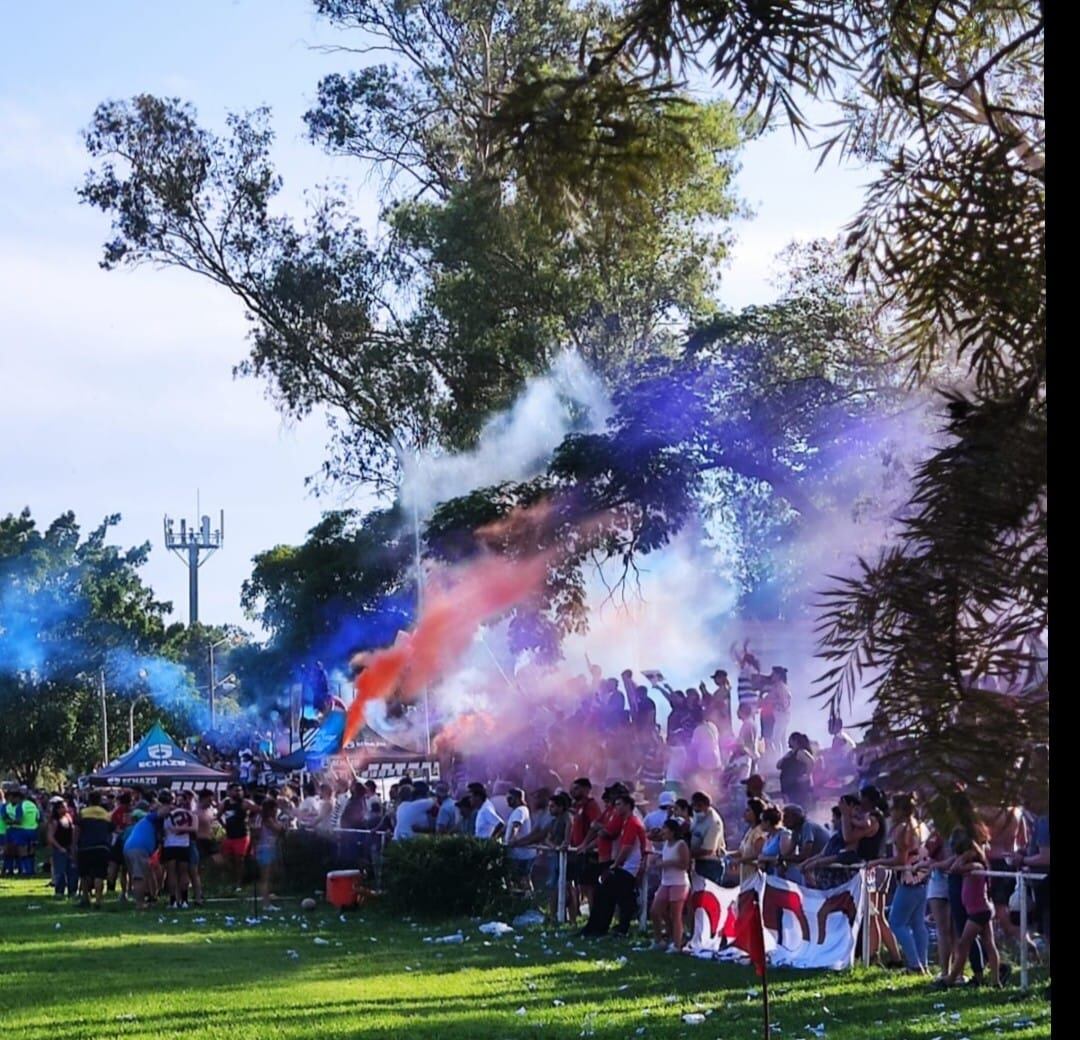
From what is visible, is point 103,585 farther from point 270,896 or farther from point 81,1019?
point 81,1019

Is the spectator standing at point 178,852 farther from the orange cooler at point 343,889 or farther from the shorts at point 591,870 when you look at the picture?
the shorts at point 591,870

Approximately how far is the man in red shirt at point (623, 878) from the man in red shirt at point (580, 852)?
707mm

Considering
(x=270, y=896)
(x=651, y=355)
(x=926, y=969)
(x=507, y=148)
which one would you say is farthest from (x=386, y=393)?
(x=507, y=148)

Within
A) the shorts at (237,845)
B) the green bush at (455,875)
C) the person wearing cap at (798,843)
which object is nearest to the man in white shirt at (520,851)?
the green bush at (455,875)

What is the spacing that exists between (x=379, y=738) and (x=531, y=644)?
967 cm

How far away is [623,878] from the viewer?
62.2ft

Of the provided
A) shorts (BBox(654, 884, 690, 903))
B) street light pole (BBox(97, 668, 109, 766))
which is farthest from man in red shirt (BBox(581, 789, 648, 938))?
street light pole (BBox(97, 668, 109, 766))

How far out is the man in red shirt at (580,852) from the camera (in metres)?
20.1

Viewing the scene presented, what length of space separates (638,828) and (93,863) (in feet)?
33.1

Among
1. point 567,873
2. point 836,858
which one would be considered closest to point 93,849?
point 567,873

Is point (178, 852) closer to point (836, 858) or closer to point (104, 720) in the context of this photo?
point (836, 858)

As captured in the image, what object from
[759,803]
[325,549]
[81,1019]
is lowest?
[81,1019]

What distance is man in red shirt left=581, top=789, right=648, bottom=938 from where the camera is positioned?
61.8 ft

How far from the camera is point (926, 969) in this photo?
1516 cm
